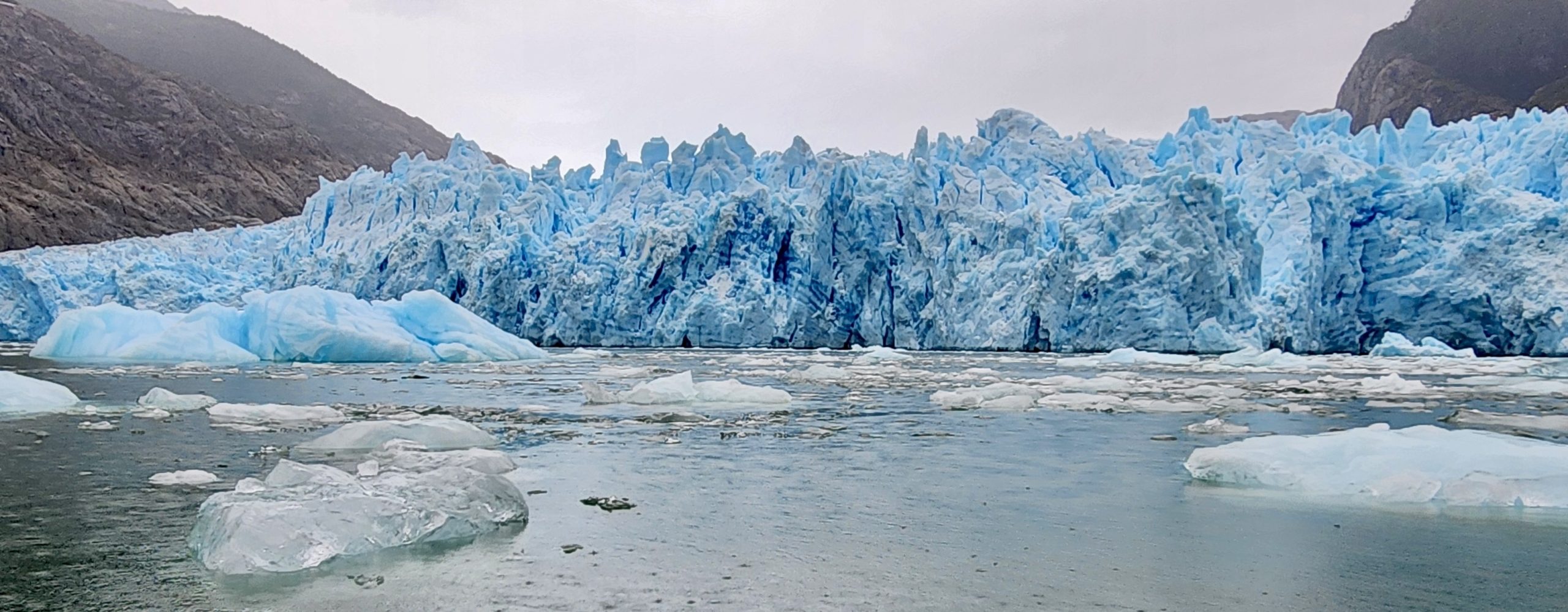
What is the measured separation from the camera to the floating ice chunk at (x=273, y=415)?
24.0ft

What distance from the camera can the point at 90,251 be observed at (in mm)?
30922

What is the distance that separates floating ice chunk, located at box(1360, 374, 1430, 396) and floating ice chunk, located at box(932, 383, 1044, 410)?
3.97 meters

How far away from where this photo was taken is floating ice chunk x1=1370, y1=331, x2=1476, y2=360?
21.5 m

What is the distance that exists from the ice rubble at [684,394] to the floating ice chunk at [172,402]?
10.6ft

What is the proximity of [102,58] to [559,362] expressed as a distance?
64.8 meters

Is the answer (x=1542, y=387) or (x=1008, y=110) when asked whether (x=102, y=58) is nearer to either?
(x=1008, y=110)

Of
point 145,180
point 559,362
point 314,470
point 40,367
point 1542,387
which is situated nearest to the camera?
point 314,470

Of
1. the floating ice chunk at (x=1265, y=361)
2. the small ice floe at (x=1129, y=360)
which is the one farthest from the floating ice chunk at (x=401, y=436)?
the floating ice chunk at (x=1265, y=361)

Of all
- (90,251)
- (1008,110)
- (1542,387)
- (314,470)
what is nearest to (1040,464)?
(314,470)

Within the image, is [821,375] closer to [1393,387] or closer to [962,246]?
[1393,387]

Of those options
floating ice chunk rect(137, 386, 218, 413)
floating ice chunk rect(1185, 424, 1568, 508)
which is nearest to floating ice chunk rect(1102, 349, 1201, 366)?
floating ice chunk rect(1185, 424, 1568, 508)

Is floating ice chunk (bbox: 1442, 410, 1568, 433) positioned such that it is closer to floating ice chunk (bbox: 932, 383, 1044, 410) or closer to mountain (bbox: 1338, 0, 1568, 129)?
floating ice chunk (bbox: 932, 383, 1044, 410)

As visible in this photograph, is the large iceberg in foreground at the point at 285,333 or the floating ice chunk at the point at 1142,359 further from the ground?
the large iceberg in foreground at the point at 285,333

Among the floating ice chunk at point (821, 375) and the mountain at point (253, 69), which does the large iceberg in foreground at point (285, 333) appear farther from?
the mountain at point (253, 69)
